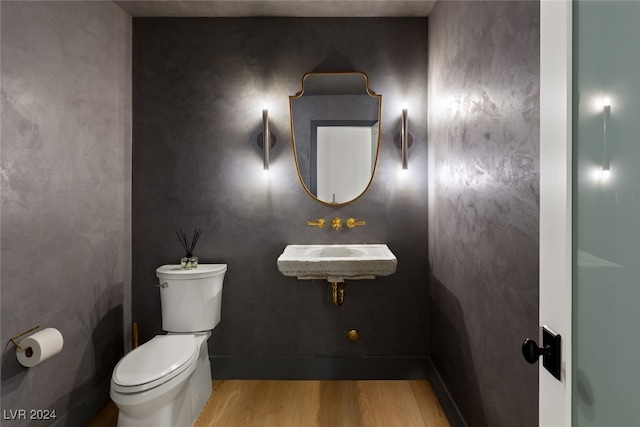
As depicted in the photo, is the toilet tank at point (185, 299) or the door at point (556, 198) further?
the toilet tank at point (185, 299)

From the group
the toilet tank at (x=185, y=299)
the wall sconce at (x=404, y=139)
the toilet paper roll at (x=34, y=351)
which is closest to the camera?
the toilet paper roll at (x=34, y=351)

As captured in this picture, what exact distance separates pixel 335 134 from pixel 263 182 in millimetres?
603

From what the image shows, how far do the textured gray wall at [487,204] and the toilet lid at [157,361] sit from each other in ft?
4.66

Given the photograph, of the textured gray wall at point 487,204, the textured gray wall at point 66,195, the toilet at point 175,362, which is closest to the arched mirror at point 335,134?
the textured gray wall at point 487,204

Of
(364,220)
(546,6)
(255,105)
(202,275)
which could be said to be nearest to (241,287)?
(202,275)

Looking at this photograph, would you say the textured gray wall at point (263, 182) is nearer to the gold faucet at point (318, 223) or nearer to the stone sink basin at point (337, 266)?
the gold faucet at point (318, 223)

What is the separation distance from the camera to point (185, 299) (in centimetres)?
244

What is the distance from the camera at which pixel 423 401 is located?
8.03 feet

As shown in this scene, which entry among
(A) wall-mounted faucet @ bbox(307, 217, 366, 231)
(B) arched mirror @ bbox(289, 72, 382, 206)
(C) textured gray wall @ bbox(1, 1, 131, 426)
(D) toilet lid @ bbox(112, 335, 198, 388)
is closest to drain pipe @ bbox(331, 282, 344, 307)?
(A) wall-mounted faucet @ bbox(307, 217, 366, 231)

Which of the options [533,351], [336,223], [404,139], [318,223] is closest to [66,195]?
[318,223]

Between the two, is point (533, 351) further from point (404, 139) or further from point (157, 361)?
point (404, 139)

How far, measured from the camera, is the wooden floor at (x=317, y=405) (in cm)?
225

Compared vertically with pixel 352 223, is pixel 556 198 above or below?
above

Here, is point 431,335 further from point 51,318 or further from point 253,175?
point 51,318
